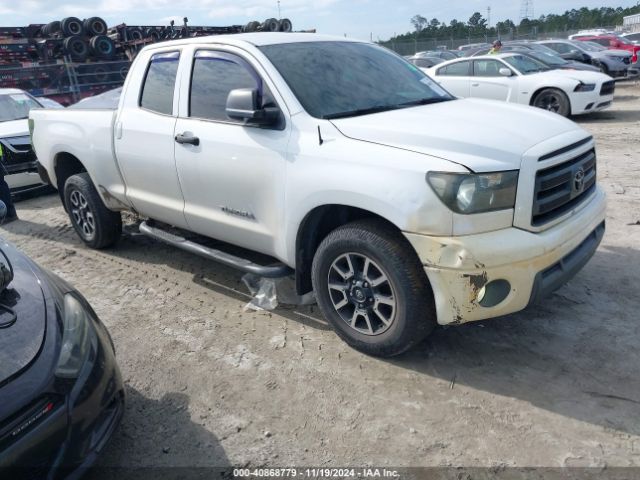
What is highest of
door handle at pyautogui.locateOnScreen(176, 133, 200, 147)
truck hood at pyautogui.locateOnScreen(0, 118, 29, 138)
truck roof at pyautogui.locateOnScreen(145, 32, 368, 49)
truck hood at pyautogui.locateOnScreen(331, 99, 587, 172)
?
truck roof at pyautogui.locateOnScreen(145, 32, 368, 49)

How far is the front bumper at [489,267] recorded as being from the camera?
270 centimetres

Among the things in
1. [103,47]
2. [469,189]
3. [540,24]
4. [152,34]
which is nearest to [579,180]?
[469,189]

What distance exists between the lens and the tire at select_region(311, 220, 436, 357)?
2.93 metres

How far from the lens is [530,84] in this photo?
11.1 m

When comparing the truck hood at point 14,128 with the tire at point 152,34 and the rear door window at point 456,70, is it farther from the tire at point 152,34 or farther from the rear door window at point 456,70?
the tire at point 152,34

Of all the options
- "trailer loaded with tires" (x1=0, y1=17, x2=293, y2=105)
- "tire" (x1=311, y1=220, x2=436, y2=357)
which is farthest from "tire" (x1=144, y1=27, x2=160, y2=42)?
"tire" (x1=311, y1=220, x2=436, y2=357)

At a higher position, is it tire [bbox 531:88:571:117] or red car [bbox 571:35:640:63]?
red car [bbox 571:35:640:63]

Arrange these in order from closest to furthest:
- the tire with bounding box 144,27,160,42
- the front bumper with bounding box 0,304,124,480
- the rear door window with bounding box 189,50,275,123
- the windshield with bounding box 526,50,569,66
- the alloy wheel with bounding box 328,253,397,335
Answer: the front bumper with bounding box 0,304,124,480, the alloy wheel with bounding box 328,253,397,335, the rear door window with bounding box 189,50,275,123, the windshield with bounding box 526,50,569,66, the tire with bounding box 144,27,160,42

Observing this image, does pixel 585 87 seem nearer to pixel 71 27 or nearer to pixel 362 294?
pixel 362 294

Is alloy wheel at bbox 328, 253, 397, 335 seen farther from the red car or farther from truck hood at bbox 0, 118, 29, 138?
the red car

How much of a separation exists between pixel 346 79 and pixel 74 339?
7.82ft

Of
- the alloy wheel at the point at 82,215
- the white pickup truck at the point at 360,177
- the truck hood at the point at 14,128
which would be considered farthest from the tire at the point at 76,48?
the white pickup truck at the point at 360,177

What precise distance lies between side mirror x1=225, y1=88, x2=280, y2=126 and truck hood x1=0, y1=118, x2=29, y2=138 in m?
6.28

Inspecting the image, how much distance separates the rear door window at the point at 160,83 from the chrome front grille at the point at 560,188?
2737 mm
